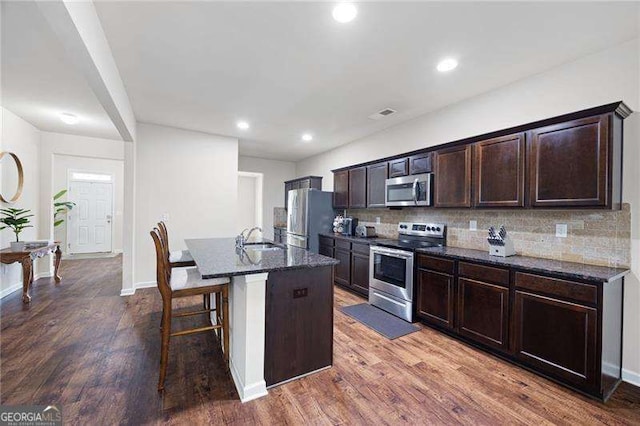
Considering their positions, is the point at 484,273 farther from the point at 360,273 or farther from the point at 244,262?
the point at 244,262

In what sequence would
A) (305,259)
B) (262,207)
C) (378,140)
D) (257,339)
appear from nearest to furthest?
1. (257,339)
2. (305,259)
3. (378,140)
4. (262,207)

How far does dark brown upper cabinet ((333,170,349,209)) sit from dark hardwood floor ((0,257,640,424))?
2.51 meters

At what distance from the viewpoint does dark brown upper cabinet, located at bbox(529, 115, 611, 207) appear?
2041mm

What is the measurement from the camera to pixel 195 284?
7.28 feet

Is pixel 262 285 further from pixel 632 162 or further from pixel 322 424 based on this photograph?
pixel 632 162

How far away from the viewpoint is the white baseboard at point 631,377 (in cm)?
209

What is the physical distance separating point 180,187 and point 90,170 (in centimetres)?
436

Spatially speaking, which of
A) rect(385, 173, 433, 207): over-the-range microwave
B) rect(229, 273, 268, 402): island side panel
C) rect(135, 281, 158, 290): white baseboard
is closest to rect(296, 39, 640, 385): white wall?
rect(385, 173, 433, 207): over-the-range microwave

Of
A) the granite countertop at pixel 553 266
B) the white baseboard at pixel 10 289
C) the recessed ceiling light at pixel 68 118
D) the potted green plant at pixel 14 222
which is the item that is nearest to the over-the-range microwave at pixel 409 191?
the granite countertop at pixel 553 266

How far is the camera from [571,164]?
2.20 m

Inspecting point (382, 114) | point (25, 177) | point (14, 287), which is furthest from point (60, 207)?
point (382, 114)

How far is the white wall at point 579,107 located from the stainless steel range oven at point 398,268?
122 cm

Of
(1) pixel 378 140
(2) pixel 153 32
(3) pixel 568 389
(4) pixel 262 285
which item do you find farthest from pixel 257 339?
(1) pixel 378 140

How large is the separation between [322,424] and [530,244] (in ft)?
8.23
